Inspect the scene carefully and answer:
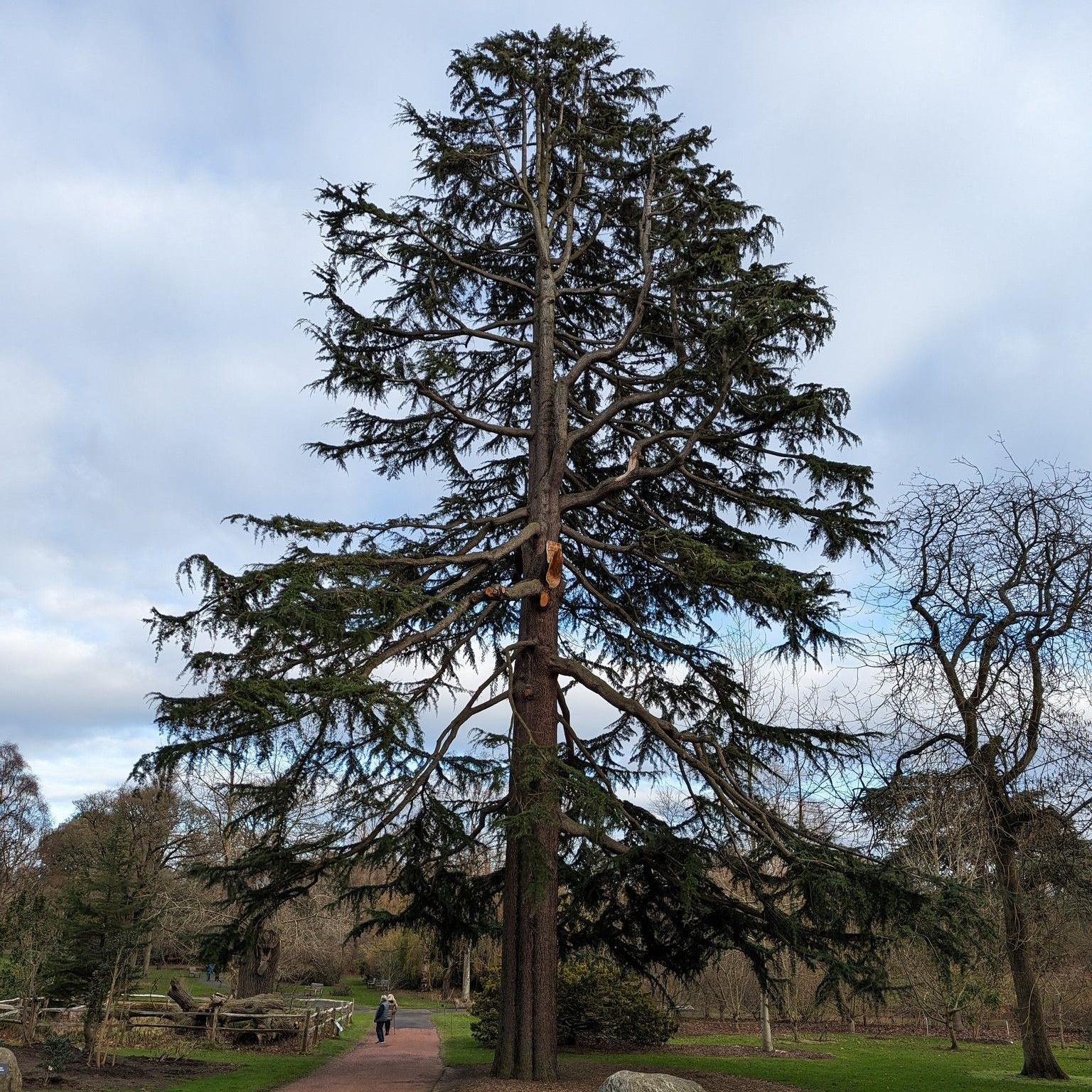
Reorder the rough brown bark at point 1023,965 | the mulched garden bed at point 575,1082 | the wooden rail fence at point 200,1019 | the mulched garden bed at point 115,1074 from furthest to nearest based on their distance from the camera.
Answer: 1. the wooden rail fence at point 200,1019
2. the rough brown bark at point 1023,965
3. the mulched garden bed at point 115,1074
4. the mulched garden bed at point 575,1082

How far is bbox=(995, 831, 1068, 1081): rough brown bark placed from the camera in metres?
13.4

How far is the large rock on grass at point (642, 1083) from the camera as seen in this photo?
9859 millimetres

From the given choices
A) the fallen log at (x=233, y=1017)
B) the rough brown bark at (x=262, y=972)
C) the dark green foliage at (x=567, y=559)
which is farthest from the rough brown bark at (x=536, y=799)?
the rough brown bark at (x=262, y=972)

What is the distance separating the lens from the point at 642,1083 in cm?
991

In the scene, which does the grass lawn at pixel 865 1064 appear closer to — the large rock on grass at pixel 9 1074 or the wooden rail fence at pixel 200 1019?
the wooden rail fence at pixel 200 1019

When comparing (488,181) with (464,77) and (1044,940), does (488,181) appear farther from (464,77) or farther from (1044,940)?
(1044,940)

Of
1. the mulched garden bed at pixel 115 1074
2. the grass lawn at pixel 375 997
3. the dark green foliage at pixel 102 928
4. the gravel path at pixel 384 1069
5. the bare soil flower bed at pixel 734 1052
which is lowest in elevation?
the grass lawn at pixel 375 997

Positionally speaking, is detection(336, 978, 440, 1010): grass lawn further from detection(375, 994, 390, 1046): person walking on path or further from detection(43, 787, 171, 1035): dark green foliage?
detection(43, 787, 171, 1035): dark green foliage

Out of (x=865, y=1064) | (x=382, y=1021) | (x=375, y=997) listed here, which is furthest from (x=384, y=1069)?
(x=375, y=997)

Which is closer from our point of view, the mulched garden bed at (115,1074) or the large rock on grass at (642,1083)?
the large rock on grass at (642,1083)

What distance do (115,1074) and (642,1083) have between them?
937 centimetres

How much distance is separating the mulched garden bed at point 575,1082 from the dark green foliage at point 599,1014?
17.1 ft

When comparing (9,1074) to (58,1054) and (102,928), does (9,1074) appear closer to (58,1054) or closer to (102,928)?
(58,1054)

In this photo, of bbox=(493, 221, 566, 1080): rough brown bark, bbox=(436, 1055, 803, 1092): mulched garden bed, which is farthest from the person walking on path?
bbox=(493, 221, 566, 1080): rough brown bark
